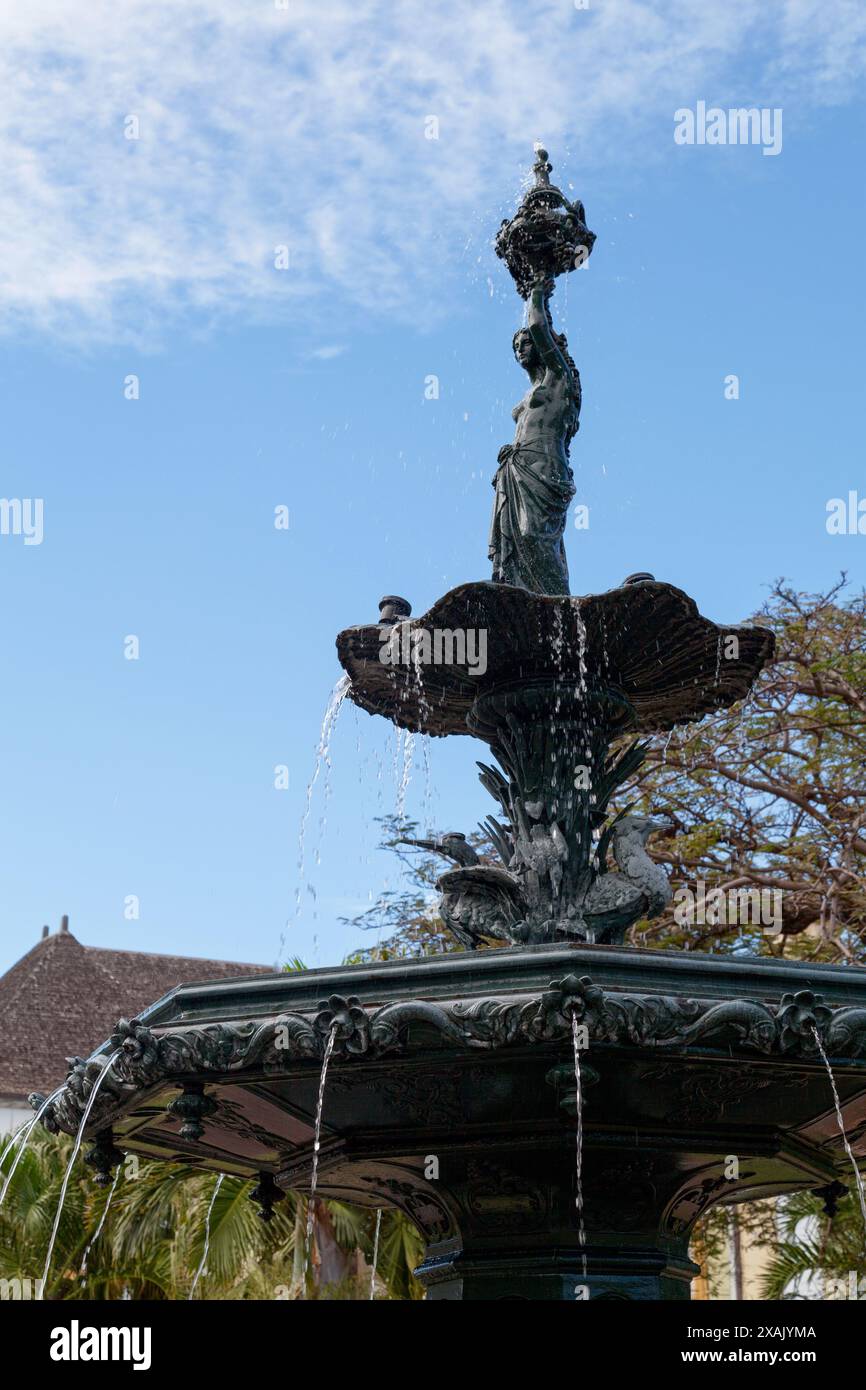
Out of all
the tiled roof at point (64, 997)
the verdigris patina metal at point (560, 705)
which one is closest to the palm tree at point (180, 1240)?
the verdigris patina metal at point (560, 705)

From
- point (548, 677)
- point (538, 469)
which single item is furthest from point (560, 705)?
point (538, 469)

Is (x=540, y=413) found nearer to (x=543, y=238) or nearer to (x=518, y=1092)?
(x=543, y=238)

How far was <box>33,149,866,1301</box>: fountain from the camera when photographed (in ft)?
19.7

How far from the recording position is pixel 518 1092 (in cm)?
657

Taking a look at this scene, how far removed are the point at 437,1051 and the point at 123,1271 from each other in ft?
45.8

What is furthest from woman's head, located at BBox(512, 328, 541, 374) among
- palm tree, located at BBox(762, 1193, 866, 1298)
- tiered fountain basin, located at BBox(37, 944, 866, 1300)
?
palm tree, located at BBox(762, 1193, 866, 1298)

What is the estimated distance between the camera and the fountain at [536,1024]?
6008mm

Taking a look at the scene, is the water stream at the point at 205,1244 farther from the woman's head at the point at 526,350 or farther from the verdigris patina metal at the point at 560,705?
the woman's head at the point at 526,350

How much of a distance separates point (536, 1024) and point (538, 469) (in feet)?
11.8

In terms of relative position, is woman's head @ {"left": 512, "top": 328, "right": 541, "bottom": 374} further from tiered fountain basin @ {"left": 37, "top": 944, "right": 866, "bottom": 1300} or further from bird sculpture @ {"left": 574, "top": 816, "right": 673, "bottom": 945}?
tiered fountain basin @ {"left": 37, "top": 944, "right": 866, "bottom": 1300}

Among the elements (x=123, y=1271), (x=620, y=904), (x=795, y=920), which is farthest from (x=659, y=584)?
(x=123, y=1271)

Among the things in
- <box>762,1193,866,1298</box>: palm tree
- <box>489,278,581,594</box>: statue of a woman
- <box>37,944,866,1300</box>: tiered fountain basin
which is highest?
<box>489,278,581,594</box>: statue of a woman

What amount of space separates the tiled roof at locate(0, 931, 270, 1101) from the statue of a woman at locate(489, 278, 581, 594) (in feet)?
95.9

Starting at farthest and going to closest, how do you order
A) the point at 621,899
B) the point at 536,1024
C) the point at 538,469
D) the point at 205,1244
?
the point at 205,1244
the point at 538,469
the point at 621,899
the point at 536,1024
